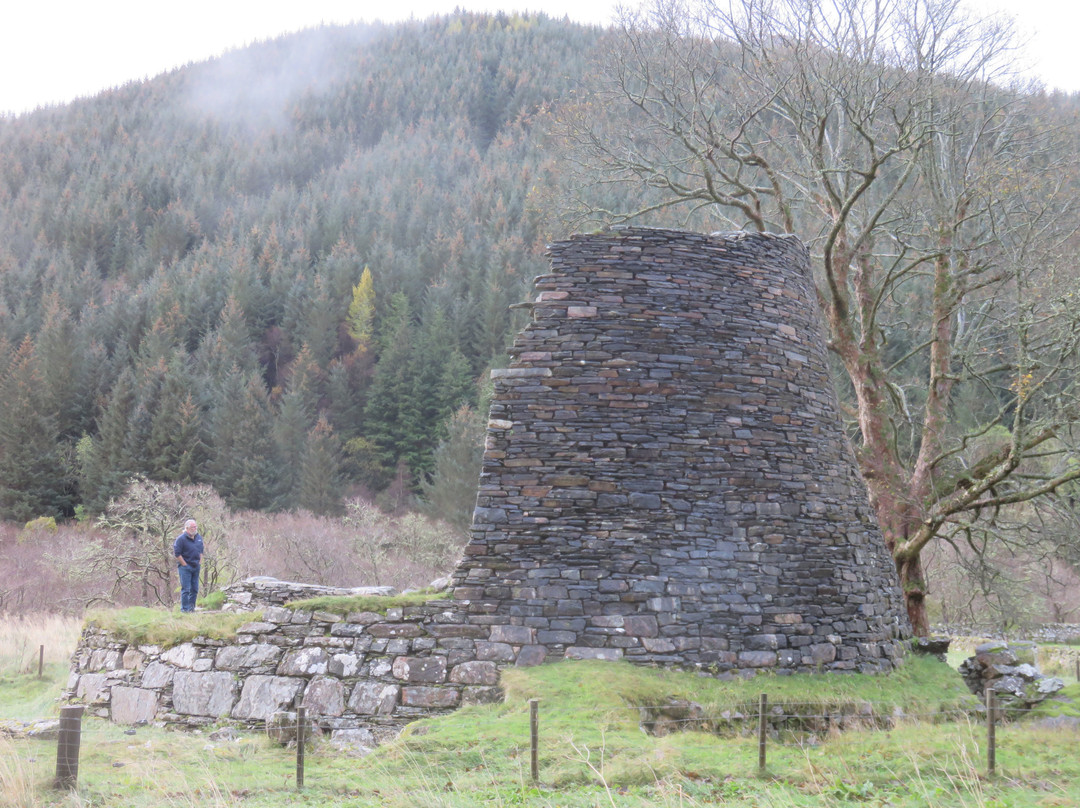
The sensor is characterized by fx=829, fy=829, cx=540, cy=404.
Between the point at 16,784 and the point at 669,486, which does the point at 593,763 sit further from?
the point at 16,784

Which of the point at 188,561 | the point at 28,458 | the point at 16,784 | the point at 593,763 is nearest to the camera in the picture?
the point at 16,784

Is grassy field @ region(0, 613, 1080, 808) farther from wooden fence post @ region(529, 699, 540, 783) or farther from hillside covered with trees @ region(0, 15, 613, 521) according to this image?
hillside covered with trees @ region(0, 15, 613, 521)

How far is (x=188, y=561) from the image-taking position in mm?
11430

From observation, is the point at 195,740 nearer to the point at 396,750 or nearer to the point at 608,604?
the point at 396,750

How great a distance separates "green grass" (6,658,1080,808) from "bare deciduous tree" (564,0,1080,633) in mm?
5104

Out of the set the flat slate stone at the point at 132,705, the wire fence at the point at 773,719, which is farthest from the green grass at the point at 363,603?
the flat slate stone at the point at 132,705

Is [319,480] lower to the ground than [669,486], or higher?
lower

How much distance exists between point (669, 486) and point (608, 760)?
339cm

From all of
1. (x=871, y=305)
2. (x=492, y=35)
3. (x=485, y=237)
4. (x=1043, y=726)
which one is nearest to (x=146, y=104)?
(x=492, y=35)

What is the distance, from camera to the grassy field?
19.0 ft

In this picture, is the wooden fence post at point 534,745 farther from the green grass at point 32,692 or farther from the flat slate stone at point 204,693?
the green grass at point 32,692

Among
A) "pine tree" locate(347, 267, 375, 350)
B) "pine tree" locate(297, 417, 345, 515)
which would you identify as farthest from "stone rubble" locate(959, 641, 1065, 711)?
"pine tree" locate(347, 267, 375, 350)

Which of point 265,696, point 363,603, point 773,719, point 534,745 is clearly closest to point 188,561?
point 265,696

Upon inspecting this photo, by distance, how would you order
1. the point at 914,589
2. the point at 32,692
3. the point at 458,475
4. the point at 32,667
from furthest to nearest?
the point at 458,475 → the point at 32,667 → the point at 914,589 → the point at 32,692
